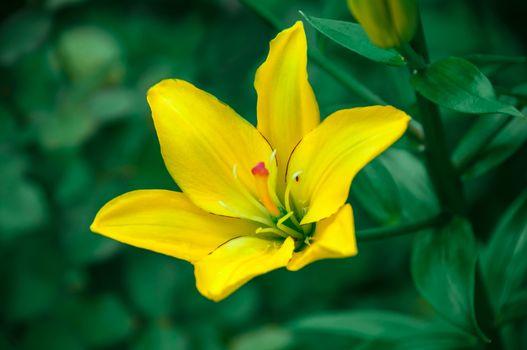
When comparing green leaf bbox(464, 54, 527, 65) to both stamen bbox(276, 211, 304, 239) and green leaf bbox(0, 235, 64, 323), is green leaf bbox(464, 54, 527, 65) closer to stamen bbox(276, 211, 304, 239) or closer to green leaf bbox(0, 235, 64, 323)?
stamen bbox(276, 211, 304, 239)

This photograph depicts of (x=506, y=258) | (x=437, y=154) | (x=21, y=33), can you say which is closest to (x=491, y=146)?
(x=437, y=154)

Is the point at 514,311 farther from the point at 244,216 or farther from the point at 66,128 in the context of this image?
the point at 66,128

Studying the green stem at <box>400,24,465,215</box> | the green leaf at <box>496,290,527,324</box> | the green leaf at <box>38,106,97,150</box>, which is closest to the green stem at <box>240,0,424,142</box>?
the green stem at <box>400,24,465,215</box>

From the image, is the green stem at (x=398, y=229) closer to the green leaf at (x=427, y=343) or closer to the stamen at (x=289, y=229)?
the stamen at (x=289, y=229)

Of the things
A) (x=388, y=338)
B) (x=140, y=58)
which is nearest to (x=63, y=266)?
(x=140, y=58)

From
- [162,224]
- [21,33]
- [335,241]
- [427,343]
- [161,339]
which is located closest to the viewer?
[335,241]

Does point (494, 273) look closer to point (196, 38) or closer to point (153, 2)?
point (196, 38)

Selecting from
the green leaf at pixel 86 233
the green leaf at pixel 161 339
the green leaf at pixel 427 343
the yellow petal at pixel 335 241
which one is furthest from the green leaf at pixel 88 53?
the yellow petal at pixel 335 241
